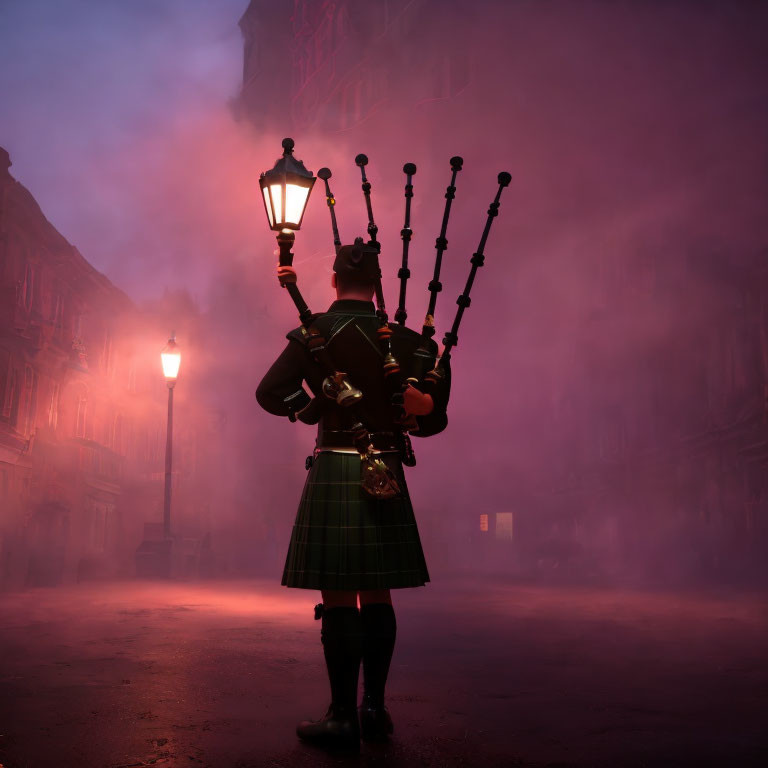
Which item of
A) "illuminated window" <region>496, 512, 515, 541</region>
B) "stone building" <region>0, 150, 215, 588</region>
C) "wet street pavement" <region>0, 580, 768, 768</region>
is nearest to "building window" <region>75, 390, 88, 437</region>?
"stone building" <region>0, 150, 215, 588</region>

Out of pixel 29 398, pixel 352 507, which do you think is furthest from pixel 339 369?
pixel 29 398

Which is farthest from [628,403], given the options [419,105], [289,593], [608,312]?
[289,593]

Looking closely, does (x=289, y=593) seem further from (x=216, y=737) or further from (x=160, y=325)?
(x=160, y=325)

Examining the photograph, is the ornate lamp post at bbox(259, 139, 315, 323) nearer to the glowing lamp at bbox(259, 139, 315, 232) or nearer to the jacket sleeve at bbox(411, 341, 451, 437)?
the glowing lamp at bbox(259, 139, 315, 232)

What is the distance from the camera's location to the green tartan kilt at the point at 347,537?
12.8 ft

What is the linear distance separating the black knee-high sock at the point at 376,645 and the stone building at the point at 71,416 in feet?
43.4

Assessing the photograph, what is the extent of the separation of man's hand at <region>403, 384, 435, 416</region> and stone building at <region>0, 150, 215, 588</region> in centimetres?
1347

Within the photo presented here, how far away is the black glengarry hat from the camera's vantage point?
14.3 feet

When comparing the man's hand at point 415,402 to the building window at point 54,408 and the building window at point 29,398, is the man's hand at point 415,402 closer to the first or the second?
the building window at point 29,398

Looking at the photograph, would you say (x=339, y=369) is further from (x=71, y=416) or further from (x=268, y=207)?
(x=71, y=416)

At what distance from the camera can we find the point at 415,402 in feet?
13.6

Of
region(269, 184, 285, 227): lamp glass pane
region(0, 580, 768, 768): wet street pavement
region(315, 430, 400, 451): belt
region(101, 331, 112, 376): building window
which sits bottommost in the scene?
region(0, 580, 768, 768): wet street pavement

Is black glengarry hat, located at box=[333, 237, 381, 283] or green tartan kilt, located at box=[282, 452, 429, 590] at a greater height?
black glengarry hat, located at box=[333, 237, 381, 283]

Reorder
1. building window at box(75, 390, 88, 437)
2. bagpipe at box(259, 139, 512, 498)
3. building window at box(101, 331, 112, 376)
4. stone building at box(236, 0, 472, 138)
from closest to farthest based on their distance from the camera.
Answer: bagpipe at box(259, 139, 512, 498) → building window at box(75, 390, 88, 437) → stone building at box(236, 0, 472, 138) → building window at box(101, 331, 112, 376)
